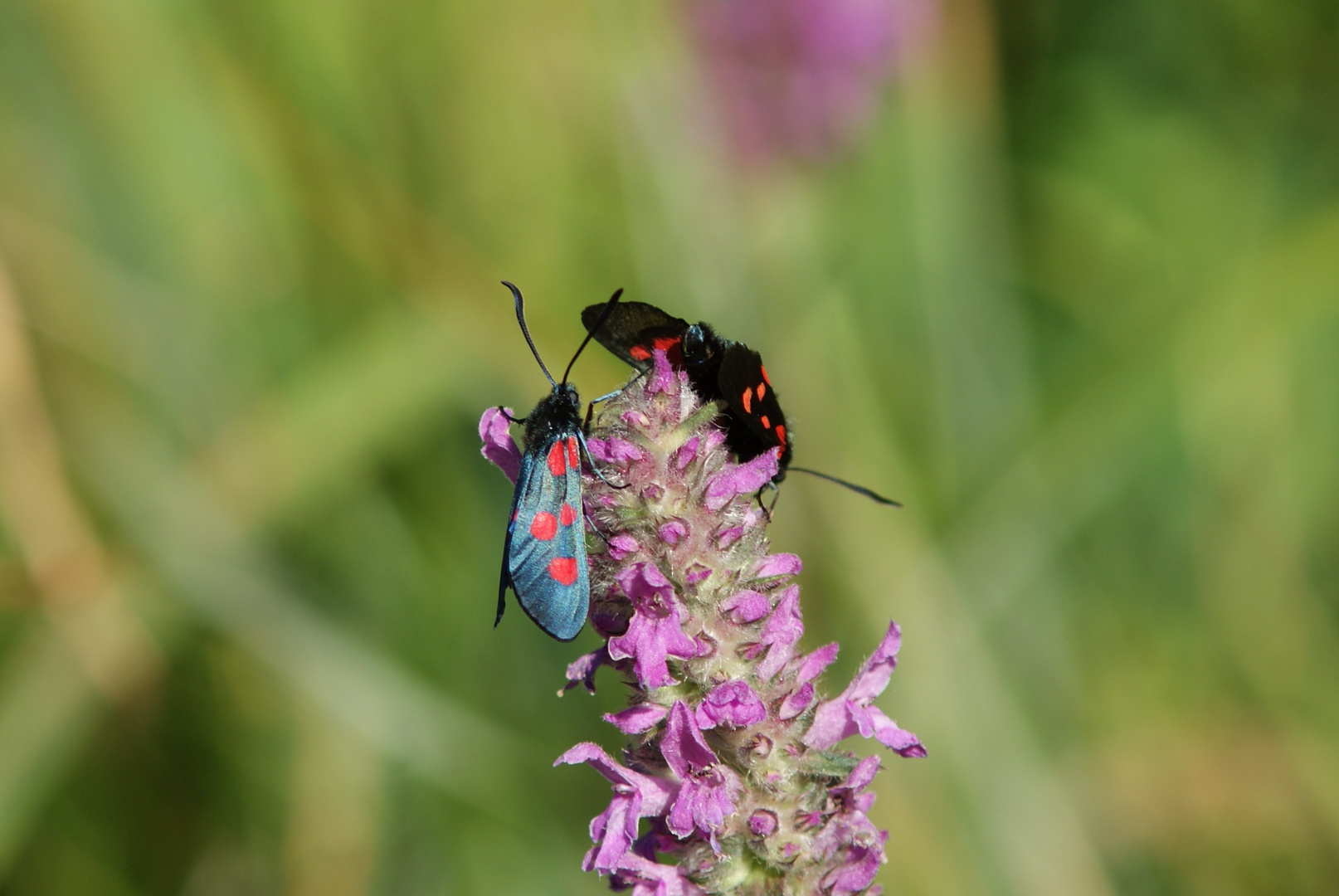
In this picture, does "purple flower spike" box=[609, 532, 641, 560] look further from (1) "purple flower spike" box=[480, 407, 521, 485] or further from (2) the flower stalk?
(1) "purple flower spike" box=[480, 407, 521, 485]

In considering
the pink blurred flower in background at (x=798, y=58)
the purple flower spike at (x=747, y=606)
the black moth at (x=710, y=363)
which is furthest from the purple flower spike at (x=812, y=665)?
the pink blurred flower in background at (x=798, y=58)

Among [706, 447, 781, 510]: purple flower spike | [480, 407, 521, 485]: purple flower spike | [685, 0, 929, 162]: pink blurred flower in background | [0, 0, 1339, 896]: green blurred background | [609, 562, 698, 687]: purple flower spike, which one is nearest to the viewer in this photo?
[609, 562, 698, 687]: purple flower spike

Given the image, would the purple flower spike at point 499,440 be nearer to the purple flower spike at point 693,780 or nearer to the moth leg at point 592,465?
the moth leg at point 592,465

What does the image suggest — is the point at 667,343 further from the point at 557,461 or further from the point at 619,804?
the point at 619,804

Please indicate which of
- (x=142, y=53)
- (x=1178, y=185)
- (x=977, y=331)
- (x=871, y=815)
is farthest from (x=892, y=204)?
(x=142, y=53)

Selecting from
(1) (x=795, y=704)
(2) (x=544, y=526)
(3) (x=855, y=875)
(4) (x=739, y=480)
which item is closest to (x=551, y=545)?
(2) (x=544, y=526)

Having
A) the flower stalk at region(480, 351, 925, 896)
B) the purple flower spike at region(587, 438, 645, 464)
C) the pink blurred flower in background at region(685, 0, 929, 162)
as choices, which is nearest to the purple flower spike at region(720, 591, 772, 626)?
the flower stalk at region(480, 351, 925, 896)
